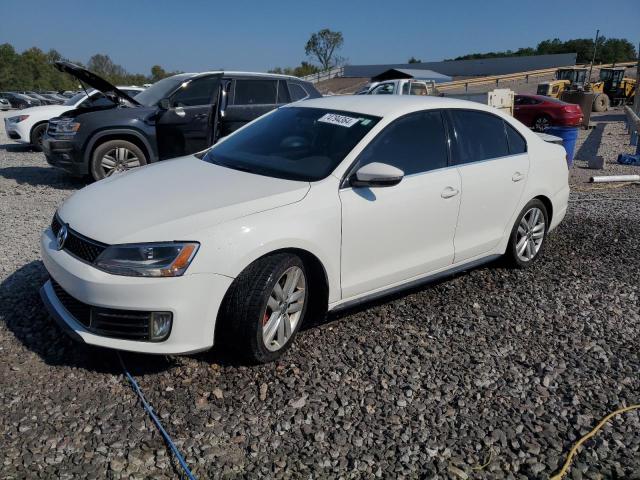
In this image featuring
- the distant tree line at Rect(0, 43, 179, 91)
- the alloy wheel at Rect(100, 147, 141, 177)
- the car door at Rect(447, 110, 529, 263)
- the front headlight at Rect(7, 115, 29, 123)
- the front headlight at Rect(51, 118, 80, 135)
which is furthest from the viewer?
the distant tree line at Rect(0, 43, 179, 91)

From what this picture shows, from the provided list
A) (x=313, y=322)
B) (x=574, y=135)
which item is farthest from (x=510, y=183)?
(x=574, y=135)

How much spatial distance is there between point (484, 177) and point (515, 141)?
0.76 m

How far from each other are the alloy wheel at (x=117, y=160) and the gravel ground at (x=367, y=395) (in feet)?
13.2

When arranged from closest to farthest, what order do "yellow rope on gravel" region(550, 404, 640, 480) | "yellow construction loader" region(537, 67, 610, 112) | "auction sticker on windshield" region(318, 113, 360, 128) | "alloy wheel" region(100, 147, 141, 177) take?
"yellow rope on gravel" region(550, 404, 640, 480) < "auction sticker on windshield" region(318, 113, 360, 128) < "alloy wheel" region(100, 147, 141, 177) < "yellow construction loader" region(537, 67, 610, 112)

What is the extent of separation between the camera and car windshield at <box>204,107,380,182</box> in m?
3.71

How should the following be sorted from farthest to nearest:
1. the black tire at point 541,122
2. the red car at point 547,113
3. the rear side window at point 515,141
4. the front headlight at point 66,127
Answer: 1. the black tire at point 541,122
2. the red car at point 547,113
3. the front headlight at point 66,127
4. the rear side window at point 515,141

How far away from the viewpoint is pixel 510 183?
183 inches

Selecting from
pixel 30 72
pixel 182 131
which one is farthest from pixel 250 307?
pixel 30 72

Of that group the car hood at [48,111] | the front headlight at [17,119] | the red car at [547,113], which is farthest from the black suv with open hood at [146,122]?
the red car at [547,113]

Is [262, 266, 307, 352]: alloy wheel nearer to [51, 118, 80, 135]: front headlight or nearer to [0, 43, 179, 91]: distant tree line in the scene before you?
[51, 118, 80, 135]: front headlight

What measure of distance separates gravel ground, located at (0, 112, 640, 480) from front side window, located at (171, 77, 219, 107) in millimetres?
4613

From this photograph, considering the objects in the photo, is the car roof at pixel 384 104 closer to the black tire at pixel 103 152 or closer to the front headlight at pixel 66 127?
the black tire at pixel 103 152

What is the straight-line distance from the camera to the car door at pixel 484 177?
4297 mm

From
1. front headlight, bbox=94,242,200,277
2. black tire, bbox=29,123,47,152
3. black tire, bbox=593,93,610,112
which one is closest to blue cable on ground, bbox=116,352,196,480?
front headlight, bbox=94,242,200,277
